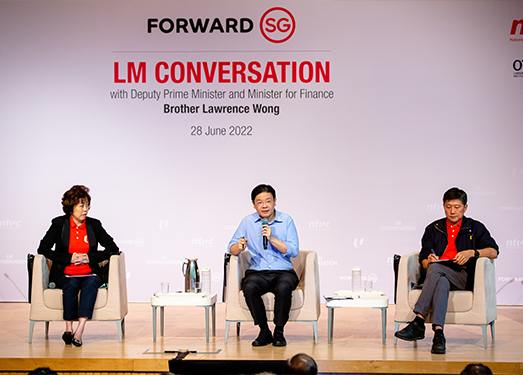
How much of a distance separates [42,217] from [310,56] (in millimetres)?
3052

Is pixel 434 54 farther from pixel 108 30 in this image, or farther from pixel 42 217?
pixel 42 217

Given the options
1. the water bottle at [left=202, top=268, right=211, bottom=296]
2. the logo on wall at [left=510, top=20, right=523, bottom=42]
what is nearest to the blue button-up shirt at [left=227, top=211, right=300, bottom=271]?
the water bottle at [left=202, top=268, right=211, bottom=296]

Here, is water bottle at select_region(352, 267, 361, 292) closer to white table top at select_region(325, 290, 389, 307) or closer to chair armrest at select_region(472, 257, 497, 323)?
white table top at select_region(325, 290, 389, 307)

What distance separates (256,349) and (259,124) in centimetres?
273

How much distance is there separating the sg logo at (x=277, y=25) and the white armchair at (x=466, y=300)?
9.31 ft

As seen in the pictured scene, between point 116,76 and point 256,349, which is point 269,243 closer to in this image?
point 256,349

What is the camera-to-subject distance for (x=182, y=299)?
164 inches

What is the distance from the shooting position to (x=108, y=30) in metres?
6.16

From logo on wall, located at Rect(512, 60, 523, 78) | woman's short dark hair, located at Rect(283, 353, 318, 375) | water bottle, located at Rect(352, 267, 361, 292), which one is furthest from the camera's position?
logo on wall, located at Rect(512, 60, 523, 78)

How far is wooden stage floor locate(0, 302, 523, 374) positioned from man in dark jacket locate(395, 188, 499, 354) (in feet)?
0.53

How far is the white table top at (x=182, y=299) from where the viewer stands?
13.6 ft

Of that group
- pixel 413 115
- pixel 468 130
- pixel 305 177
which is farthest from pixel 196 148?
pixel 468 130

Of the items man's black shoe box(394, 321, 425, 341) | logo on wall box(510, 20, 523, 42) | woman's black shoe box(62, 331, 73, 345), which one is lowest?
woman's black shoe box(62, 331, 73, 345)

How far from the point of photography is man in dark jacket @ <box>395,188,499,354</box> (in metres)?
3.89
